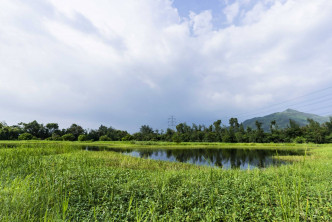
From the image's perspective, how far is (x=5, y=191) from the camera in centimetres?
387

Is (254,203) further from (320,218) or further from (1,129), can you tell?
(1,129)

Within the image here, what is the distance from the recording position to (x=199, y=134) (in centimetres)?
6994

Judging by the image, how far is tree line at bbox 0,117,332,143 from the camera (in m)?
56.7

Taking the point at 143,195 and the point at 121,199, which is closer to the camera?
the point at 121,199

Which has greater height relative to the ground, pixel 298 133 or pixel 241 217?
pixel 298 133

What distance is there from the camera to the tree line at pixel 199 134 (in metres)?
56.7

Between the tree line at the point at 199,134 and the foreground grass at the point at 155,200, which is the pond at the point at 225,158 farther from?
the tree line at the point at 199,134

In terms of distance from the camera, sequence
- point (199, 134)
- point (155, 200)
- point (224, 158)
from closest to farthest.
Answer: point (155, 200), point (224, 158), point (199, 134)

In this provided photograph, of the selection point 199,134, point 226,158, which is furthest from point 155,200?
point 199,134

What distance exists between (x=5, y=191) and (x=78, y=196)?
1694mm

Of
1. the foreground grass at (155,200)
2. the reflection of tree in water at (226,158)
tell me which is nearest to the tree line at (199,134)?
the reflection of tree in water at (226,158)

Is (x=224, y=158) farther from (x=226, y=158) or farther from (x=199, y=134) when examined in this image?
(x=199, y=134)

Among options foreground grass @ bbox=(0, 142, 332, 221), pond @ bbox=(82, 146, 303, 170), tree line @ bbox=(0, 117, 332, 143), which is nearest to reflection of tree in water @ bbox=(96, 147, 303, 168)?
pond @ bbox=(82, 146, 303, 170)

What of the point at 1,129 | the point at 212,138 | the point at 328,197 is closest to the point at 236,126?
the point at 212,138
